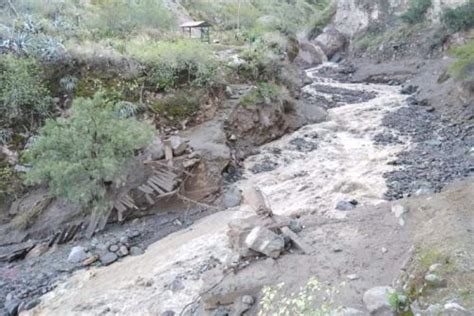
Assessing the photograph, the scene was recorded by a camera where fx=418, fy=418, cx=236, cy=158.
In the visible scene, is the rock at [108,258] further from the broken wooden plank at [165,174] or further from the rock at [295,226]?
the rock at [295,226]

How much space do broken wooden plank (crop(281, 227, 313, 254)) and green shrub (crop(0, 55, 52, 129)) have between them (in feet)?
22.0

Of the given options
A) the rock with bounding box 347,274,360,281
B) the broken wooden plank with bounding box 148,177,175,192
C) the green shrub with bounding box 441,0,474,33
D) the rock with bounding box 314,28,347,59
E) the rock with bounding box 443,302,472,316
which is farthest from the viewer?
the rock with bounding box 314,28,347,59

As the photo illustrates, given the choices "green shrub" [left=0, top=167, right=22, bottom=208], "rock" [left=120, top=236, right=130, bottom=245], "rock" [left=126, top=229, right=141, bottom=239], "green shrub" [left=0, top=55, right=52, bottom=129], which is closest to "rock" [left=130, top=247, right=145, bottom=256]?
"rock" [left=120, top=236, right=130, bottom=245]

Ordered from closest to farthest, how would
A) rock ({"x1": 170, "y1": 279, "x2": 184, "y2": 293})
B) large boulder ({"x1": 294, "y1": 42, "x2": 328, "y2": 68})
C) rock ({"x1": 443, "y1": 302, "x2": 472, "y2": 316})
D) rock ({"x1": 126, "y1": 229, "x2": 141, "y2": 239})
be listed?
rock ({"x1": 443, "y1": 302, "x2": 472, "y2": 316})
rock ({"x1": 170, "y1": 279, "x2": 184, "y2": 293})
rock ({"x1": 126, "y1": 229, "x2": 141, "y2": 239})
large boulder ({"x1": 294, "y1": 42, "x2": 328, "y2": 68})

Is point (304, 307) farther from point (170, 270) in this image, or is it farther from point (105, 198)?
point (105, 198)

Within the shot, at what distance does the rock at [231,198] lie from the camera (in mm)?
9275

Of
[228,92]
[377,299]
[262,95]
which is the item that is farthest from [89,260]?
[262,95]

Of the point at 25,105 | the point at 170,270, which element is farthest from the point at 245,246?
the point at 25,105

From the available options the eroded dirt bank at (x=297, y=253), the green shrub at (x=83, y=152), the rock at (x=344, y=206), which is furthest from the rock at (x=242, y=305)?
the green shrub at (x=83, y=152)

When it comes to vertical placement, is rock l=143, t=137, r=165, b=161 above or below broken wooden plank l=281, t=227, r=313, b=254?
above

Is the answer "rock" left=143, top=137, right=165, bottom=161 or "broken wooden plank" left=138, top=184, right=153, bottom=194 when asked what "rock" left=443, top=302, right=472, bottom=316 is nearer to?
"broken wooden plank" left=138, top=184, right=153, bottom=194

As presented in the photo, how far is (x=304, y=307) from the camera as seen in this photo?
4922 millimetres

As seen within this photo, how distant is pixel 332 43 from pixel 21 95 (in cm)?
3022

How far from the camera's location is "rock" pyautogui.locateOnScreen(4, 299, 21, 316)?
6.39 m
